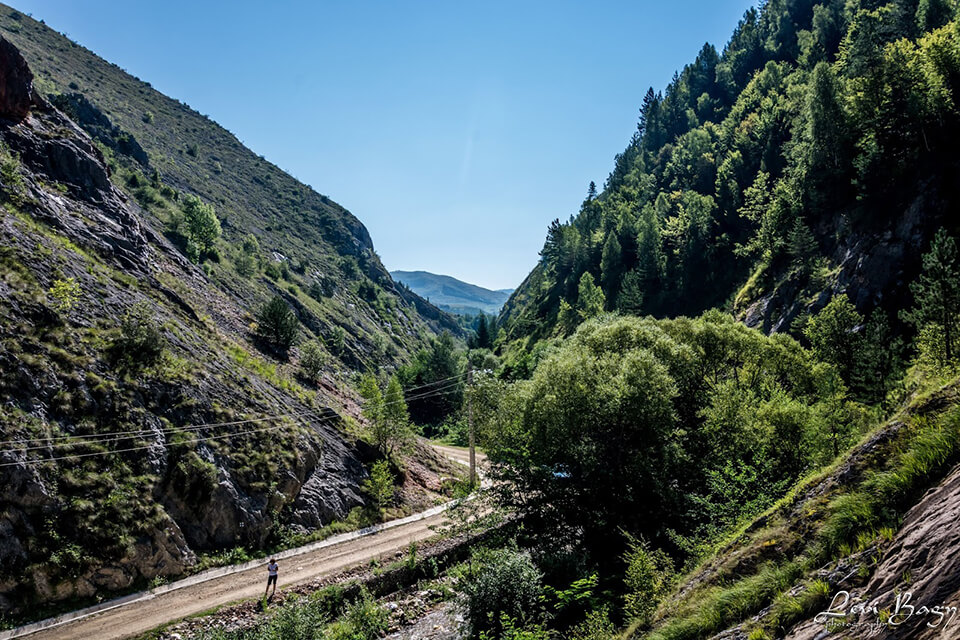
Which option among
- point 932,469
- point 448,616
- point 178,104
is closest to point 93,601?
point 448,616

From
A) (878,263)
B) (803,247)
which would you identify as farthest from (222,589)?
(803,247)

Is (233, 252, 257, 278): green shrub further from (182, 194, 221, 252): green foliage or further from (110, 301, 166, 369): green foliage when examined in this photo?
(110, 301, 166, 369): green foliage

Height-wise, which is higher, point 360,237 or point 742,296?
point 360,237

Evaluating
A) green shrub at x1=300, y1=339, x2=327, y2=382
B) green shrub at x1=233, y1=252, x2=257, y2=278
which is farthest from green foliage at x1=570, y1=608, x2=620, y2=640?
green shrub at x1=233, y1=252, x2=257, y2=278

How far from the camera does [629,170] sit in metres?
151

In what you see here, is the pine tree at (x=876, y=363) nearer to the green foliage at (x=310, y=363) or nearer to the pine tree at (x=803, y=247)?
the pine tree at (x=803, y=247)

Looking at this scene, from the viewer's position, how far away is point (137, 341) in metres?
25.1

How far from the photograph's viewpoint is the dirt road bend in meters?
16.5

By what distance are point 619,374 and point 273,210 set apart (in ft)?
438

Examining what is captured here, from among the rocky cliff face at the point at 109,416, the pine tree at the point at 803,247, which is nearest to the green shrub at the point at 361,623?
the rocky cliff face at the point at 109,416

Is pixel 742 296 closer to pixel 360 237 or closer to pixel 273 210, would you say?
pixel 273 210

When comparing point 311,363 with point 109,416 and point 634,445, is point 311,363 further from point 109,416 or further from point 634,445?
point 634,445

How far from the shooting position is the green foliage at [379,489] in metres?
31.0

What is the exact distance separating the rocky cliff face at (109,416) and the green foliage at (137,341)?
296mm
